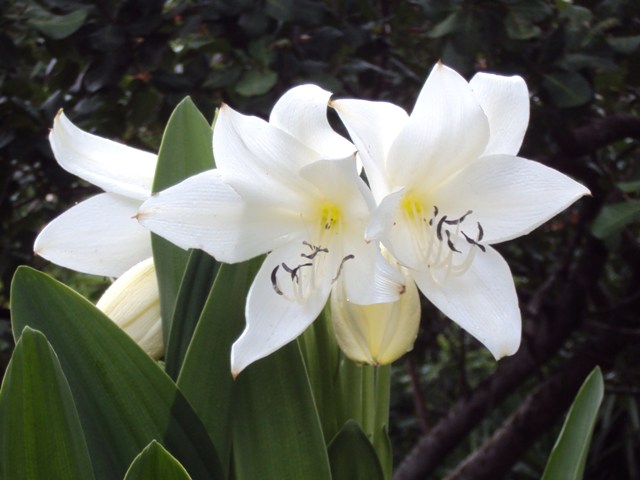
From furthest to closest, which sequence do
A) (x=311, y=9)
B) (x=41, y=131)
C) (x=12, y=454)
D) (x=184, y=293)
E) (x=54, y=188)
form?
(x=54, y=188) < (x=41, y=131) < (x=311, y=9) < (x=184, y=293) < (x=12, y=454)

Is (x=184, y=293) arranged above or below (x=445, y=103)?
below

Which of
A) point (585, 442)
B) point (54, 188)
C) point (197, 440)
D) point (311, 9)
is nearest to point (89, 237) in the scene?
point (197, 440)

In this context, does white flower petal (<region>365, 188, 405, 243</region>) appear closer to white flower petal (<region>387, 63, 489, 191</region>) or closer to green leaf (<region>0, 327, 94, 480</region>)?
white flower petal (<region>387, 63, 489, 191</region>)

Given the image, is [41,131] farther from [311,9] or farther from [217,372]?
[217,372]

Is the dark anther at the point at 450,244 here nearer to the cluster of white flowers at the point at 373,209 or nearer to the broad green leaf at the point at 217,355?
the cluster of white flowers at the point at 373,209

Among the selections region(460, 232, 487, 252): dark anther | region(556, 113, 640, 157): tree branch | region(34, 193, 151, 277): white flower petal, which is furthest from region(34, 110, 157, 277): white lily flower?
Answer: region(556, 113, 640, 157): tree branch

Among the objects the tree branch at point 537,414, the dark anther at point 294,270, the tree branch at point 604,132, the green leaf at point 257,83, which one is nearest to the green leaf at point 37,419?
the dark anther at point 294,270

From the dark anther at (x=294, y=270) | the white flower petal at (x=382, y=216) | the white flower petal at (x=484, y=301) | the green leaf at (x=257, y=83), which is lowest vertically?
the green leaf at (x=257, y=83)
